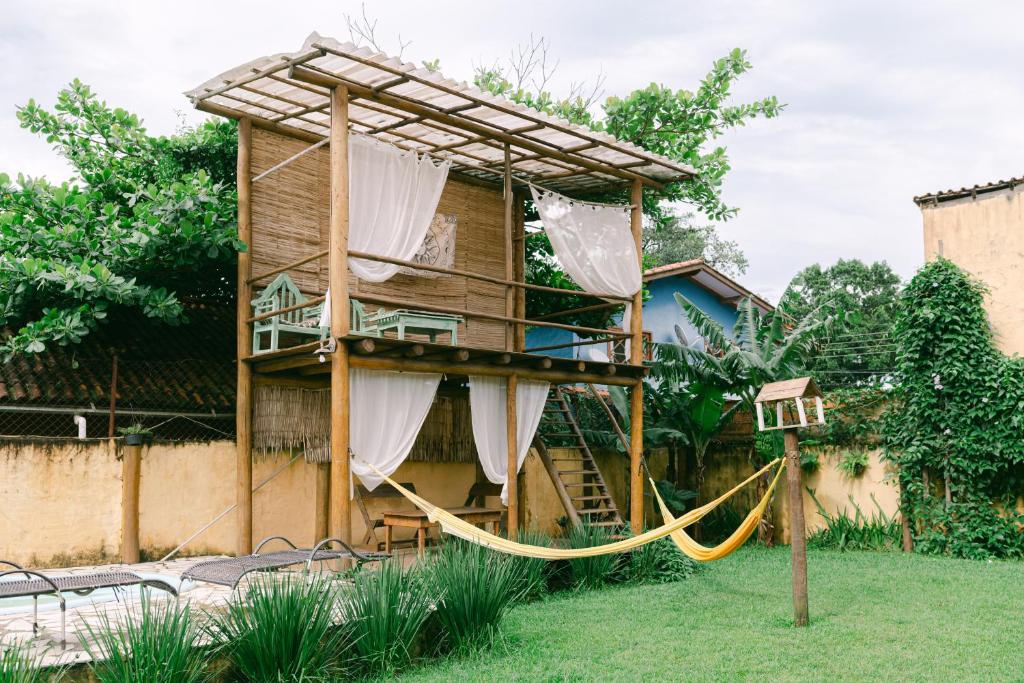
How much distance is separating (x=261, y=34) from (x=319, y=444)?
10117 millimetres

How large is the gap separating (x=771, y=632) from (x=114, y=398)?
21.5 feet

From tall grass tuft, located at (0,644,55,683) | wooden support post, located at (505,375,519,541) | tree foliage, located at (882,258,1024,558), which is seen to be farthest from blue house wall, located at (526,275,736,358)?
tall grass tuft, located at (0,644,55,683)

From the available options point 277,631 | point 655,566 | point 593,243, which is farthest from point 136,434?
point 655,566

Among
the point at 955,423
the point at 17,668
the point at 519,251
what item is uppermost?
the point at 519,251

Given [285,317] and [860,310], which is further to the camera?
[860,310]

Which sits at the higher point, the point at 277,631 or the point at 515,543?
the point at 515,543

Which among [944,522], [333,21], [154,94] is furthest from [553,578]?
[333,21]

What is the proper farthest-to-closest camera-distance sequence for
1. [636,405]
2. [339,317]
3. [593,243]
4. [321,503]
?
[636,405], [593,243], [321,503], [339,317]

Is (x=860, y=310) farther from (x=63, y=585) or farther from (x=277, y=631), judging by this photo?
(x=63, y=585)

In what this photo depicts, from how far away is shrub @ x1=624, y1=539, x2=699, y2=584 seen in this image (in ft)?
31.4

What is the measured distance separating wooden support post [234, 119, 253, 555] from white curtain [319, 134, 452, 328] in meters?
1.55

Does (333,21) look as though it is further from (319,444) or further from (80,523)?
(80,523)

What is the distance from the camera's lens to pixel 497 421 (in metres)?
9.62

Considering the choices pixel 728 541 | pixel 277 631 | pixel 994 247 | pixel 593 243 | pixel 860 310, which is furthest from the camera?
pixel 860 310
